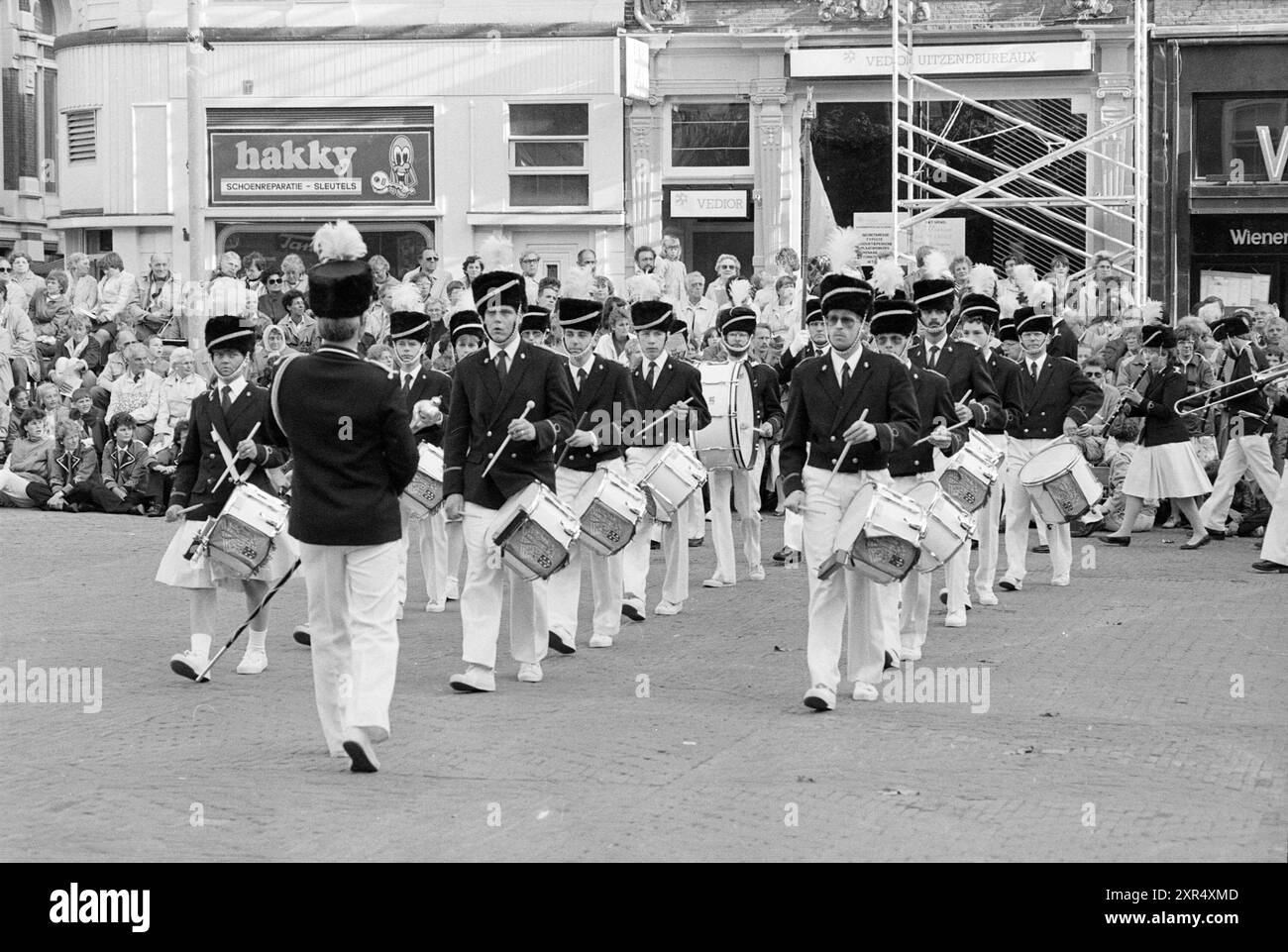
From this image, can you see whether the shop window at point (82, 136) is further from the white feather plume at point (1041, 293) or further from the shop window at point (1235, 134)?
the shop window at point (1235, 134)

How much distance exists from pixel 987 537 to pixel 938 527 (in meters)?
3.29

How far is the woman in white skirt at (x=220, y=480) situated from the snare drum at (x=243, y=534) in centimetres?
4

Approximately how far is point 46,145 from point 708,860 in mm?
37149

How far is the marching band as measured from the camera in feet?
29.1

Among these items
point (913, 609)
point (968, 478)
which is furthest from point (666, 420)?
point (913, 609)

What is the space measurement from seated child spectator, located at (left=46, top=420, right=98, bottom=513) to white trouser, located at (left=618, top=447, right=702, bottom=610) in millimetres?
8433

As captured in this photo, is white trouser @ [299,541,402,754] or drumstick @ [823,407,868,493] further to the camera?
drumstick @ [823,407,868,493]

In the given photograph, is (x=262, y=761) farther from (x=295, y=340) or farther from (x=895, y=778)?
(x=295, y=340)

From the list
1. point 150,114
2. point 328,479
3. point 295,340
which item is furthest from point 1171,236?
point 328,479

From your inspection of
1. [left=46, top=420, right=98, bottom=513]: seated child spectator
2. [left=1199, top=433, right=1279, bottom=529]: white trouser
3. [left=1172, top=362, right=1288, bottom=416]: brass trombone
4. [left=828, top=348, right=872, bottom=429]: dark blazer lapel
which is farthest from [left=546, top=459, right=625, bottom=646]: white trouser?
[left=46, top=420, right=98, bottom=513]: seated child spectator

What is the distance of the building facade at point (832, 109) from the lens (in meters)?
28.1

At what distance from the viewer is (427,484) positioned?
1397 cm

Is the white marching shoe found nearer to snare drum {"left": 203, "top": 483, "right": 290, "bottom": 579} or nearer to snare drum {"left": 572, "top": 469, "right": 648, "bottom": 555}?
snare drum {"left": 203, "top": 483, "right": 290, "bottom": 579}

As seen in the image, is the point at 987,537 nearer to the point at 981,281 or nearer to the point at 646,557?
the point at 981,281
